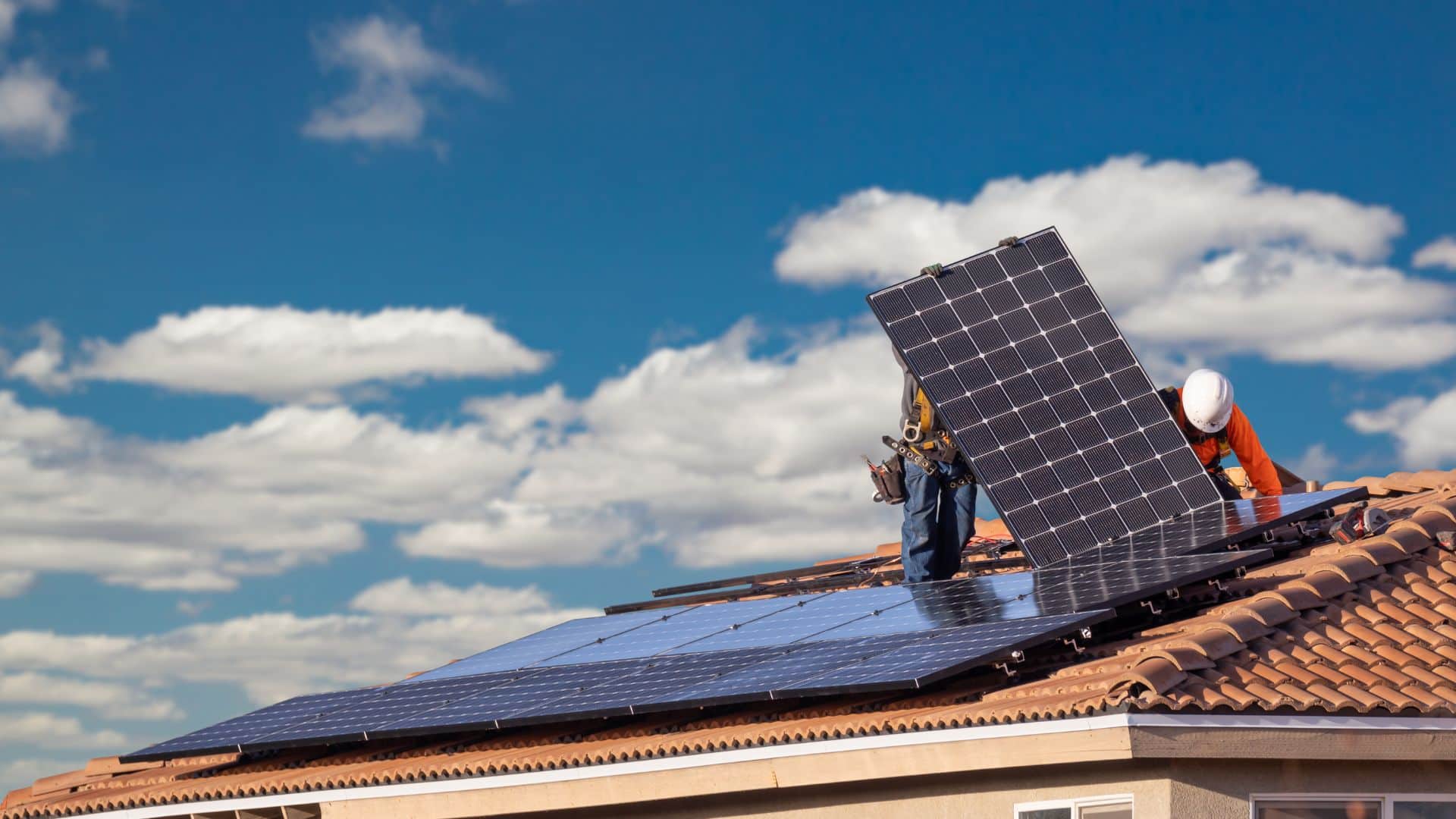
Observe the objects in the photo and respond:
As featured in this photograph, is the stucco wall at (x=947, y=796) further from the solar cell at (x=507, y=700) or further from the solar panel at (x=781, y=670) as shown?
the solar cell at (x=507, y=700)

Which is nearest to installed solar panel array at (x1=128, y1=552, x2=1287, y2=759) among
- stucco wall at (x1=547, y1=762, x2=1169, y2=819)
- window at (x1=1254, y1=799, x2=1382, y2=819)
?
stucco wall at (x1=547, y1=762, x2=1169, y2=819)

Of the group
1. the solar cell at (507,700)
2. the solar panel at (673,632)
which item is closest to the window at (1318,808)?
the solar cell at (507,700)

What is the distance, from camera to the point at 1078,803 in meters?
10.5

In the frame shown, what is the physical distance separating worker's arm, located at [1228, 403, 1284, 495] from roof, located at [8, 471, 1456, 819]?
1823 mm

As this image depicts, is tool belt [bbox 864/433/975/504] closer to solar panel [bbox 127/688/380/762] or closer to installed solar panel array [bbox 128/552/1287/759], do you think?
installed solar panel array [bbox 128/552/1287/759]

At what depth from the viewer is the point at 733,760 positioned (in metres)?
11.6

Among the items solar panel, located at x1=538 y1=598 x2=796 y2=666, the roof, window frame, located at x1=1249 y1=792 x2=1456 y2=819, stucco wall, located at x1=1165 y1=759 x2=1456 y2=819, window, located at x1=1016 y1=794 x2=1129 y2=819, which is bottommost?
window, located at x1=1016 y1=794 x2=1129 y2=819

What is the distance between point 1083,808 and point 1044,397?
6446 millimetres

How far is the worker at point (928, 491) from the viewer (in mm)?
17000

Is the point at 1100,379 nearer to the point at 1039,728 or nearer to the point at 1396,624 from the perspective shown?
the point at 1396,624

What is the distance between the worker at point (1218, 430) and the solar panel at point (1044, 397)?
13.4 inches

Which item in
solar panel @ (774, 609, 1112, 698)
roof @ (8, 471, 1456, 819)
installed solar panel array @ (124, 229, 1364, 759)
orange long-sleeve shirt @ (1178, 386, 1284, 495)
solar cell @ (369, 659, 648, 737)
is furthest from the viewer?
orange long-sleeve shirt @ (1178, 386, 1284, 495)

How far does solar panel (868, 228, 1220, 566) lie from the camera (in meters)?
15.4

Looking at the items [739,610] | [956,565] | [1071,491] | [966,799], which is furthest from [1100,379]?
[966,799]
